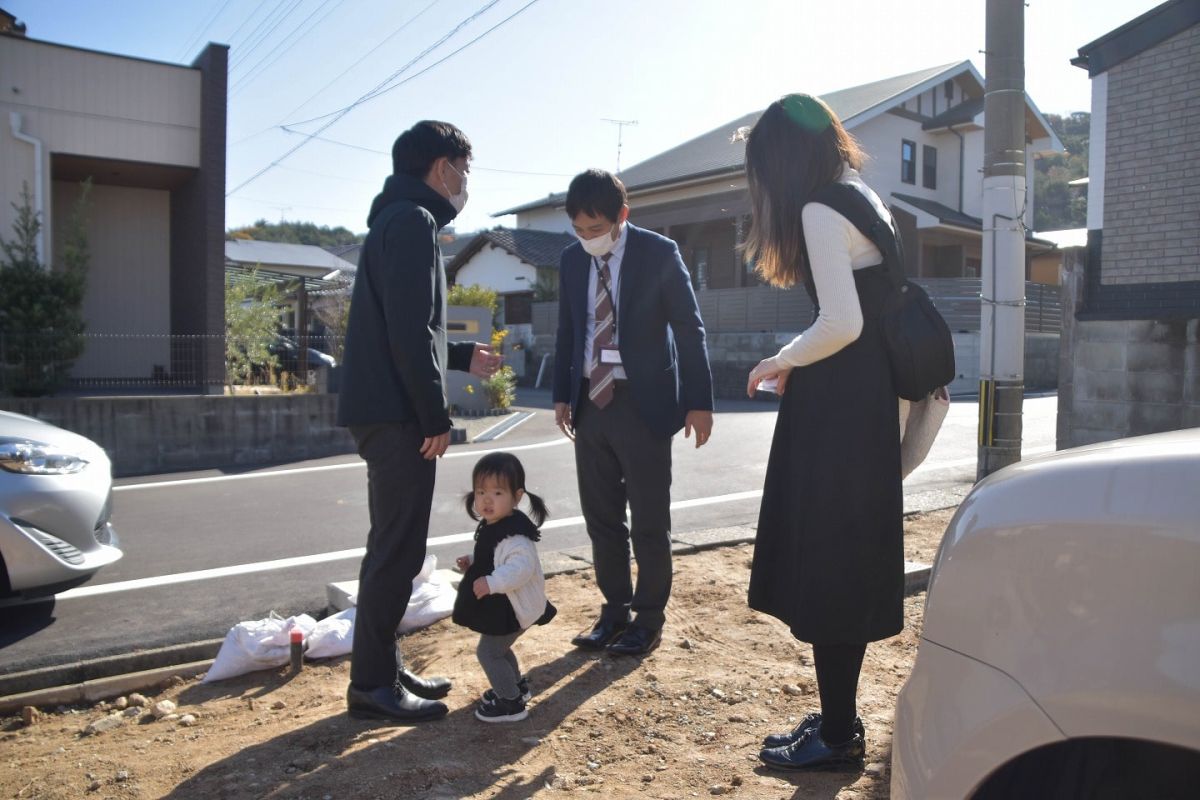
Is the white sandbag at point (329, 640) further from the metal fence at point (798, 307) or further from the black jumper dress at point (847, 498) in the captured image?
the metal fence at point (798, 307)

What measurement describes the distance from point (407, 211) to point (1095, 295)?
918 cm

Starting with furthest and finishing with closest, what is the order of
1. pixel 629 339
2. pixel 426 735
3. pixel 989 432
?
pixel 989 432 < pixel 629 339 < pixel 426 735

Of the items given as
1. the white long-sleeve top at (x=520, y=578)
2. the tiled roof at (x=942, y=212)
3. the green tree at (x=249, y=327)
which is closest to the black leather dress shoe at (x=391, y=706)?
the white long-sleeve top at (x=520, y=578)

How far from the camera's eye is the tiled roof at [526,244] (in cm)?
3394

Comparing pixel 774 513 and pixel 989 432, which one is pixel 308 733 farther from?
pixel 989 432

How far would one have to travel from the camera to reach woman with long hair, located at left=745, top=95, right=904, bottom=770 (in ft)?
8.69

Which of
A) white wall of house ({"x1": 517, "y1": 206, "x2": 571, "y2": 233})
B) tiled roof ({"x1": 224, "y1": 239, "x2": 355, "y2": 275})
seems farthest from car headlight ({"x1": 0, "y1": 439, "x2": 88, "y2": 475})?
white wall of house ({"x1": 517, "y1": 206, "x2": 571, "y2": 233})

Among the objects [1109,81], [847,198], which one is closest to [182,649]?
[847,198]

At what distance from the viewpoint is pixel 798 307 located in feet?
80.9

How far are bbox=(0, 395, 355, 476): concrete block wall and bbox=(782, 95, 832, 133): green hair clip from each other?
9.82 metres

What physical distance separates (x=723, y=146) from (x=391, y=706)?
28.8 meters

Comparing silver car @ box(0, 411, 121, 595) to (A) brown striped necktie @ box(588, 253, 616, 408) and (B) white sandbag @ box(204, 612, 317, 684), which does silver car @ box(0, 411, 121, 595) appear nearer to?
(B) white sandbag @ box(204, 612, 317, 684)

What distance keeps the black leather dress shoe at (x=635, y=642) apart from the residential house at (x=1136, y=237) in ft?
23.1

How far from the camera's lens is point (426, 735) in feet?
10.5
